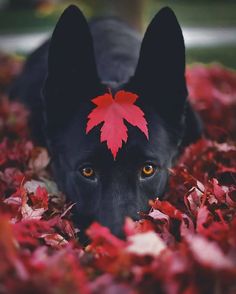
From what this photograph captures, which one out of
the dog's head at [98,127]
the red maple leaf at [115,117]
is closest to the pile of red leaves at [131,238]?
the dog's head at [98,127]

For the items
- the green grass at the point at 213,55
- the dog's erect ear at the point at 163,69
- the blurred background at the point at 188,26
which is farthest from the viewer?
the blurred background at the point at 188,26

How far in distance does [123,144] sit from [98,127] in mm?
228

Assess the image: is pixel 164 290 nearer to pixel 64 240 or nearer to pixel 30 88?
pixel 64 240

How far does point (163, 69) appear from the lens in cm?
280

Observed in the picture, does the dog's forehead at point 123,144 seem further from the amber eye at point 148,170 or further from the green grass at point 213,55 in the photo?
the green grass at point 213,55

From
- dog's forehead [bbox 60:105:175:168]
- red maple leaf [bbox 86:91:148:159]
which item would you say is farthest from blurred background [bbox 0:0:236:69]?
red maple leaf [bbox 86:91:148:159]

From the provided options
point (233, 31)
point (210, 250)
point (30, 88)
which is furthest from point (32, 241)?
point (233, 31)

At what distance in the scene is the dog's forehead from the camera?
2.47 meters

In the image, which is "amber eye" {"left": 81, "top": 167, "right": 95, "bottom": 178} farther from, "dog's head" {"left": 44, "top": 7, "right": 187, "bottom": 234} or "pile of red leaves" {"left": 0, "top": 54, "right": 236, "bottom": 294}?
"pile of red leaves" {"left": 0, "top": 54, "right": 236, "bottom": 294}

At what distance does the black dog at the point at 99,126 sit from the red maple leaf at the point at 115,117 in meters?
0.22

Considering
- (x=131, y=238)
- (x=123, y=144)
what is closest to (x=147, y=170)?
(x=123, y=144)

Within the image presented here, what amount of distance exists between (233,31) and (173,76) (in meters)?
9.99

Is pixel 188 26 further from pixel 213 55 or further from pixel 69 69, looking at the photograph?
pixel 69 69

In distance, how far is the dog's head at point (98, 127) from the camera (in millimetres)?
2434
